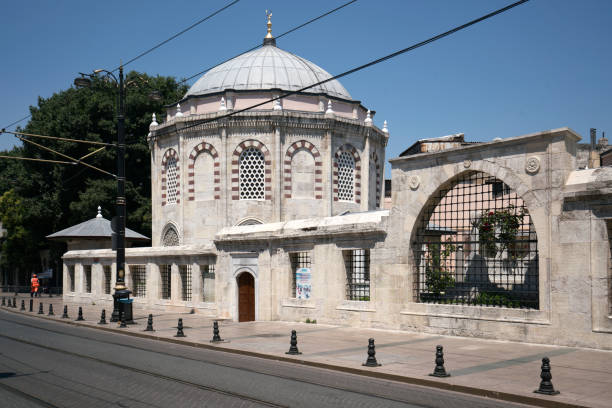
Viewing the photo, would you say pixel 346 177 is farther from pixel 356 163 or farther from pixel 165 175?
pixel 165 175

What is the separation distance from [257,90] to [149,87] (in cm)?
1913

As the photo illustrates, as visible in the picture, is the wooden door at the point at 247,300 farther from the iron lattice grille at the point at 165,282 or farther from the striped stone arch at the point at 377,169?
the striped stone arch at the point at 377,169

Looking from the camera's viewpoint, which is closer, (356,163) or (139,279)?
(139,279)

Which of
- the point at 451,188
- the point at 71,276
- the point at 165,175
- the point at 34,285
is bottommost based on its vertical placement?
the point at 34,285

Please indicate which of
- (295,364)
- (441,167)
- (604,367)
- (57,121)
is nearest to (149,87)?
(57,121)

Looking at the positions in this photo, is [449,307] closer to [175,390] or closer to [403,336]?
[403,336]

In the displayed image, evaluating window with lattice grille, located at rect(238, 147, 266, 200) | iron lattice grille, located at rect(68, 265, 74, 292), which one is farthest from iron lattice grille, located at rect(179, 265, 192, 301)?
iron lattice grille, located at rect(68, 265, 74, 292)

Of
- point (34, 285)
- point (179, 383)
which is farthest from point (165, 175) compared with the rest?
point (179, 383)

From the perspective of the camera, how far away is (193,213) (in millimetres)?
33188

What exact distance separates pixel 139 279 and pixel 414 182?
1773cm

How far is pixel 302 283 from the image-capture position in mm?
19875

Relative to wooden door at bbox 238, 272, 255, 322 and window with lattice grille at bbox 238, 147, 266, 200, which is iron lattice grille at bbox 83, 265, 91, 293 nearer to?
window with lattice grille at bbox 238, 147, 266, 200

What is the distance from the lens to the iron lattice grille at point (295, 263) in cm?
2031

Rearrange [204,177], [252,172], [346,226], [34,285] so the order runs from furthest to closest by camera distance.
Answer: [34,285] < [204,177] < [252,172] < [346,226]
